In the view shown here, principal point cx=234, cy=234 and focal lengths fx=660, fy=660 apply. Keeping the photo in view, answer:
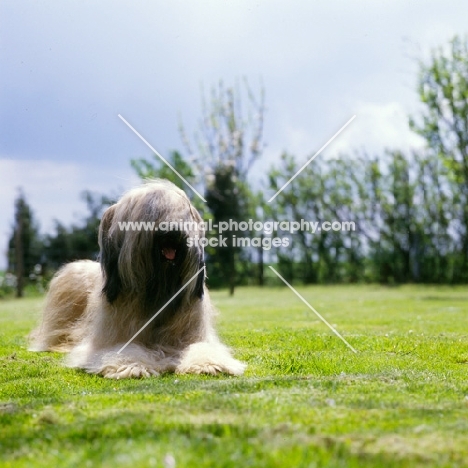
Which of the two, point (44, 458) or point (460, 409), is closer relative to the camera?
point (44, 458)

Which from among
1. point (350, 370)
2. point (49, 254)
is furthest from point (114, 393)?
point (49, 254)

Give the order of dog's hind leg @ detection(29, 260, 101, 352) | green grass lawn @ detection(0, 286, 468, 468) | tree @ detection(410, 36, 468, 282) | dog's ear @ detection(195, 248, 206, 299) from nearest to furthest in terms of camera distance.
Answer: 1. green grass lawn @ detection(0, 286, 468, 468)
2. dog's ear @ detection(195, 248, 206, 299)
3. dog's hind leg @ detection(29, 260, 101, 352)
4. tree @ detection(410, 36, 468, 282)

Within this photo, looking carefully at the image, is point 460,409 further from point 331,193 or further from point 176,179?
point 331,193

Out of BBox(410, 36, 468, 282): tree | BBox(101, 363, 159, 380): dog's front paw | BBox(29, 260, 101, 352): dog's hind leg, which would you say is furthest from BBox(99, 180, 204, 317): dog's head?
BBox(410, 36, 468, 282): tree

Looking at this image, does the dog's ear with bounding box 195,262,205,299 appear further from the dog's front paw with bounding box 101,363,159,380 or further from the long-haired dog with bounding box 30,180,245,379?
the dog's front paw with bounding box 101,363,159,380

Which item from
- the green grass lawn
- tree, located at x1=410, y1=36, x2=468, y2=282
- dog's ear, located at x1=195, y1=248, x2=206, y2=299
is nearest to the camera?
the green grass lawn

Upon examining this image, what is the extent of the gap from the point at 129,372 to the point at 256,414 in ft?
5.73

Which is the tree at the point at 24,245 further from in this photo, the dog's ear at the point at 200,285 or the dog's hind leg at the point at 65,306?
the dog's ear at the point at 200,285

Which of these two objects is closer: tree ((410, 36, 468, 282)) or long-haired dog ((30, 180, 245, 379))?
long-haired dog ((30, 180, 245, 379))

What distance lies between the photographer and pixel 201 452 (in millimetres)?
2473

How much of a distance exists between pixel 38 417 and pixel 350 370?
2382mm

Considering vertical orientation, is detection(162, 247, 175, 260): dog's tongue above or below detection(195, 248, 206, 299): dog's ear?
above

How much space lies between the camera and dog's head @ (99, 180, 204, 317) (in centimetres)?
507

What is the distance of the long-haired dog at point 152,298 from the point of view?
4.92 metres
